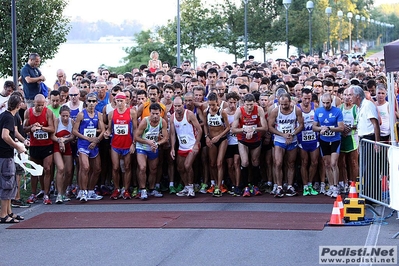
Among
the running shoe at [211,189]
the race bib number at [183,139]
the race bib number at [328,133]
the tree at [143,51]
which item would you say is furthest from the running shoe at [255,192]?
the tree at [143,51]

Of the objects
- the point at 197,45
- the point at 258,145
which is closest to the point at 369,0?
the point at 197,45

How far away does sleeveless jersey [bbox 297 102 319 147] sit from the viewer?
14336 mm

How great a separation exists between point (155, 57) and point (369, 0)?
375ft

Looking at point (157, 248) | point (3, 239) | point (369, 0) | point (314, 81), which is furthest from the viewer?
point (369, 0)

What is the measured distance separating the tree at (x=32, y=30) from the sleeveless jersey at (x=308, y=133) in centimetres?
1162

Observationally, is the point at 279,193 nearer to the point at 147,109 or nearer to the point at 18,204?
the point at 147,109

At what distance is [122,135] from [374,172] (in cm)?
477

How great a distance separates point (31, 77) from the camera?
17297 millimetres

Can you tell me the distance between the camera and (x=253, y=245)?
10.2 m

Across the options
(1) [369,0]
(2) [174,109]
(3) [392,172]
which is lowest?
(3) [392,172]

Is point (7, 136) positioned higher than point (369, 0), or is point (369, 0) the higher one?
point (369, 0)

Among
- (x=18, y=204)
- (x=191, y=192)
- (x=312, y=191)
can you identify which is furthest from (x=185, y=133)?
(x=18, y=204)

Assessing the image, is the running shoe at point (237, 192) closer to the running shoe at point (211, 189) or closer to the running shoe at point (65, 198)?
the running shoe at point (211, 189)

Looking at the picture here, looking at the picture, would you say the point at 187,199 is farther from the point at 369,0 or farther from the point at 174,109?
the point at 369,0
